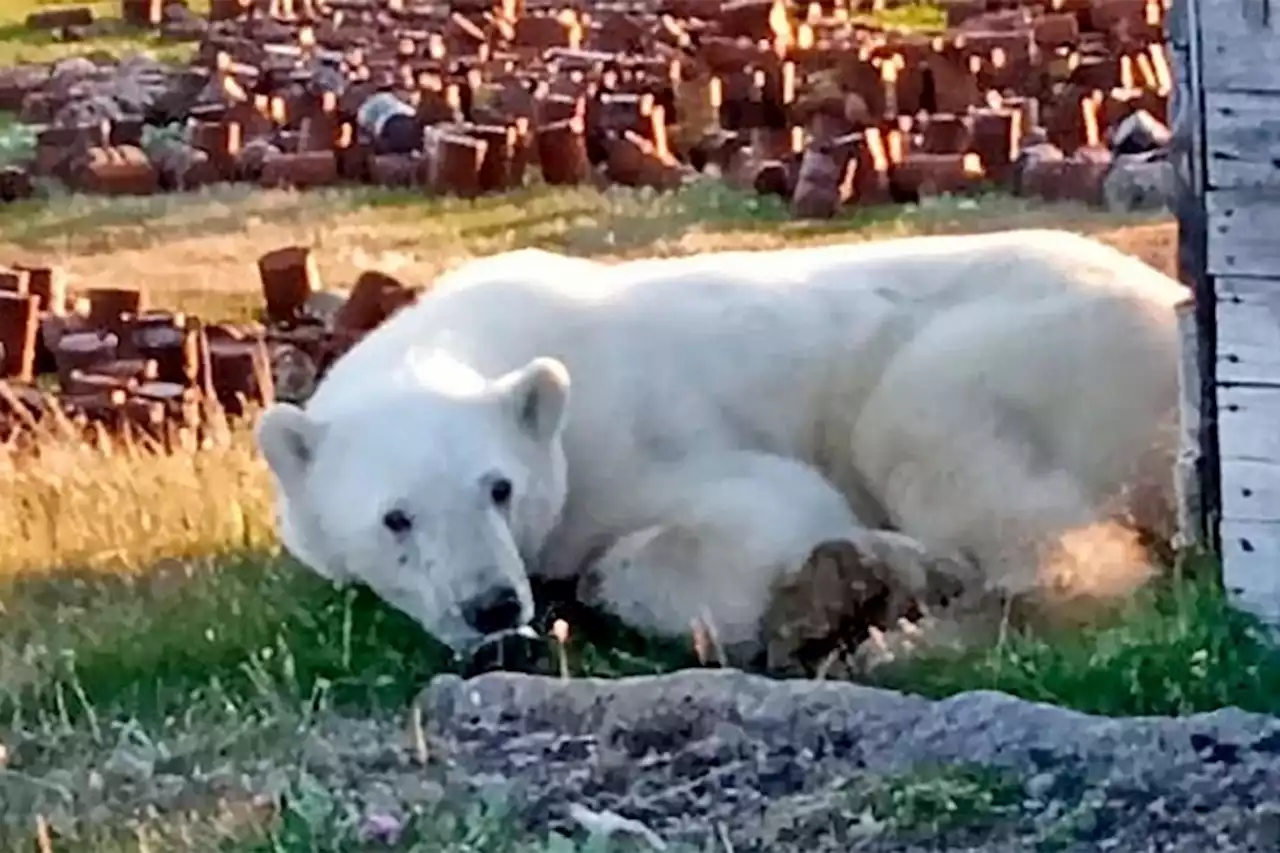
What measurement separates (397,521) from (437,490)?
110mm

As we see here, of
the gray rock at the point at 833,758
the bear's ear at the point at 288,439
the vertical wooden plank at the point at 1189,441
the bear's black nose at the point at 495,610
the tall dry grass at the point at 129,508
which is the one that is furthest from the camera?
the tall dry grass at the point at 129,508

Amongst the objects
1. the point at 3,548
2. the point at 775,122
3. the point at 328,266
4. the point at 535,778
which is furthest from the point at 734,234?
the point at 535,778

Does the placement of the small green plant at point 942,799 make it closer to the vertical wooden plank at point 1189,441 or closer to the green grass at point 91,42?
the vertical wooden plank at point 1189,441

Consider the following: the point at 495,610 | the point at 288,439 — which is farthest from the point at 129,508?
the point at 495,610

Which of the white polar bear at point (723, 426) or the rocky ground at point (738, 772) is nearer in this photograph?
the rocky ground at point (738, 772)

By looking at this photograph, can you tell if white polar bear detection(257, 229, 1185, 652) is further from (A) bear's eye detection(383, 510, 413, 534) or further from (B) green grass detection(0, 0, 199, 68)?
(B) green grass detection(0, 0, 199, 68)

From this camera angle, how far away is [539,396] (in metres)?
5.62

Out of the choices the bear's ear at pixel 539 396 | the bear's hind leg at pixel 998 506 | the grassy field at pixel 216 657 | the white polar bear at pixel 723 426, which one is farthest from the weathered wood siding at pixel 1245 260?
the bear's ear at pixel 539 396

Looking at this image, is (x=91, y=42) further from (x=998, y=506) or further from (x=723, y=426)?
(x=998, y=506)

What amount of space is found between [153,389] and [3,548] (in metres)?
2.43

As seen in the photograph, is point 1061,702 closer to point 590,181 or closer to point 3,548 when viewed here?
point 3,548

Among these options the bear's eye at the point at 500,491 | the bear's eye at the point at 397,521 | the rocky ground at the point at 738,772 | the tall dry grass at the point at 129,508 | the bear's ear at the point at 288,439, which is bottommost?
the tall dry grass at the point at 129,508

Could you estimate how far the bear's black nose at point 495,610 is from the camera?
530cm

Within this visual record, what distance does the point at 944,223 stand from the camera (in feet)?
37.9
